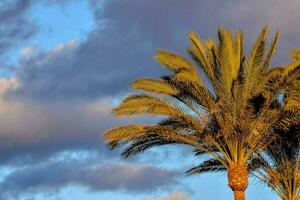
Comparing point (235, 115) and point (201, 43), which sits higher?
point (201, 43)

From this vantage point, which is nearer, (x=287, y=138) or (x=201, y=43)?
(x=201, y=43)

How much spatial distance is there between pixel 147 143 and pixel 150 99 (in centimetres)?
245

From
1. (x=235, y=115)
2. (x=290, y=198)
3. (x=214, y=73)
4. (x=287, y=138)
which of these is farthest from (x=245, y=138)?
(x=290, y=198)

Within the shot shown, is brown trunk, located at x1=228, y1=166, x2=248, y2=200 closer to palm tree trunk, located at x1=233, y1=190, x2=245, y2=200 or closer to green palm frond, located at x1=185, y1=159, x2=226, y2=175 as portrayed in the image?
palm tree trunk, located at x1=233, y1=190, x2=245, y2=200

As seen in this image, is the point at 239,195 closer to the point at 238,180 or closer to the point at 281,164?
the point at 238,180

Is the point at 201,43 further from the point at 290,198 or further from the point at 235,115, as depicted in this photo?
the point at 290,198

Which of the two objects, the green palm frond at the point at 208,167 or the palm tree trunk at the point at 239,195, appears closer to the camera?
the palm tree trunk at the point at 239,195

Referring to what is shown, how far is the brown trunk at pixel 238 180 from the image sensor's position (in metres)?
28.3

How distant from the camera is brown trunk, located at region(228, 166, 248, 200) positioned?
28.3 m

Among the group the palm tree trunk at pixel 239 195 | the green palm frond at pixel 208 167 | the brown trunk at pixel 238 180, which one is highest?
the green palm frond at pixel 208 167

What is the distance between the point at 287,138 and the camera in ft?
107

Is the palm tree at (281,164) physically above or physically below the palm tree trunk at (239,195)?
above

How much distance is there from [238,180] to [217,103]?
3362mm

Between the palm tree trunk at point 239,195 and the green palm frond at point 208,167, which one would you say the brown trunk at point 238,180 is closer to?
the palm tree trunk at point 239,195
